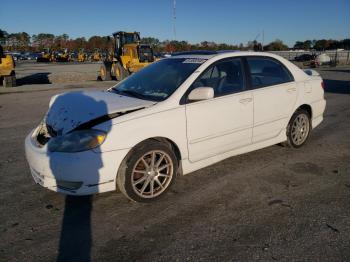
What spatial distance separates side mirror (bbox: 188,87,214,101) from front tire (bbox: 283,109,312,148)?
1943 millimetres

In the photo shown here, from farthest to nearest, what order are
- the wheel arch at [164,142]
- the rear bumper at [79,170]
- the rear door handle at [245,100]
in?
the rear door handle at [245,100] < the wheel arch at [164,142] < the rear bumper at [79,170]

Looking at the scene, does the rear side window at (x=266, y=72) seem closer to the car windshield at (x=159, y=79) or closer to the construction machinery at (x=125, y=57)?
the car windshield at (x=159, y=79)

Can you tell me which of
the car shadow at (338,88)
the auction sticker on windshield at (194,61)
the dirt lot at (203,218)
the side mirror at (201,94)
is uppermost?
the auction sticker on windshield at (194,61)

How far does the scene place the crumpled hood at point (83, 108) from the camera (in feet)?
11.5

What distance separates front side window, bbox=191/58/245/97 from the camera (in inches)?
166

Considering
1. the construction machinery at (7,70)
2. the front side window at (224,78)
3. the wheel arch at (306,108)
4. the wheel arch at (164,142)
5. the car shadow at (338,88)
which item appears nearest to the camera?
the wheel arch at (164,142)

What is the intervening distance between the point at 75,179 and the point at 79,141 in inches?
14.5

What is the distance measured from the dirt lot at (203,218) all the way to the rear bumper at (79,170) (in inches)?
11.8

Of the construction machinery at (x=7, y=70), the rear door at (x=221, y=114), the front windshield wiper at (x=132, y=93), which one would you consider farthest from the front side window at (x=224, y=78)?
the construction machinery at (x=7, y=70)

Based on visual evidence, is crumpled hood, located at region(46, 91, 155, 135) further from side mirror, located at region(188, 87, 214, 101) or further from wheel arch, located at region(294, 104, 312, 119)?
wheel arch, located at region(294, 104, 312, 119)

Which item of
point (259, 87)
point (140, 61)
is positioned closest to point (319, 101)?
point (259, 87)

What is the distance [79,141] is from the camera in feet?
10.7

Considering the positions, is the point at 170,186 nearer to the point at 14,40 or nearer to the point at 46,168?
the point at 46,168

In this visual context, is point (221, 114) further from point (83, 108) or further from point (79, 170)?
point (79, 170)
